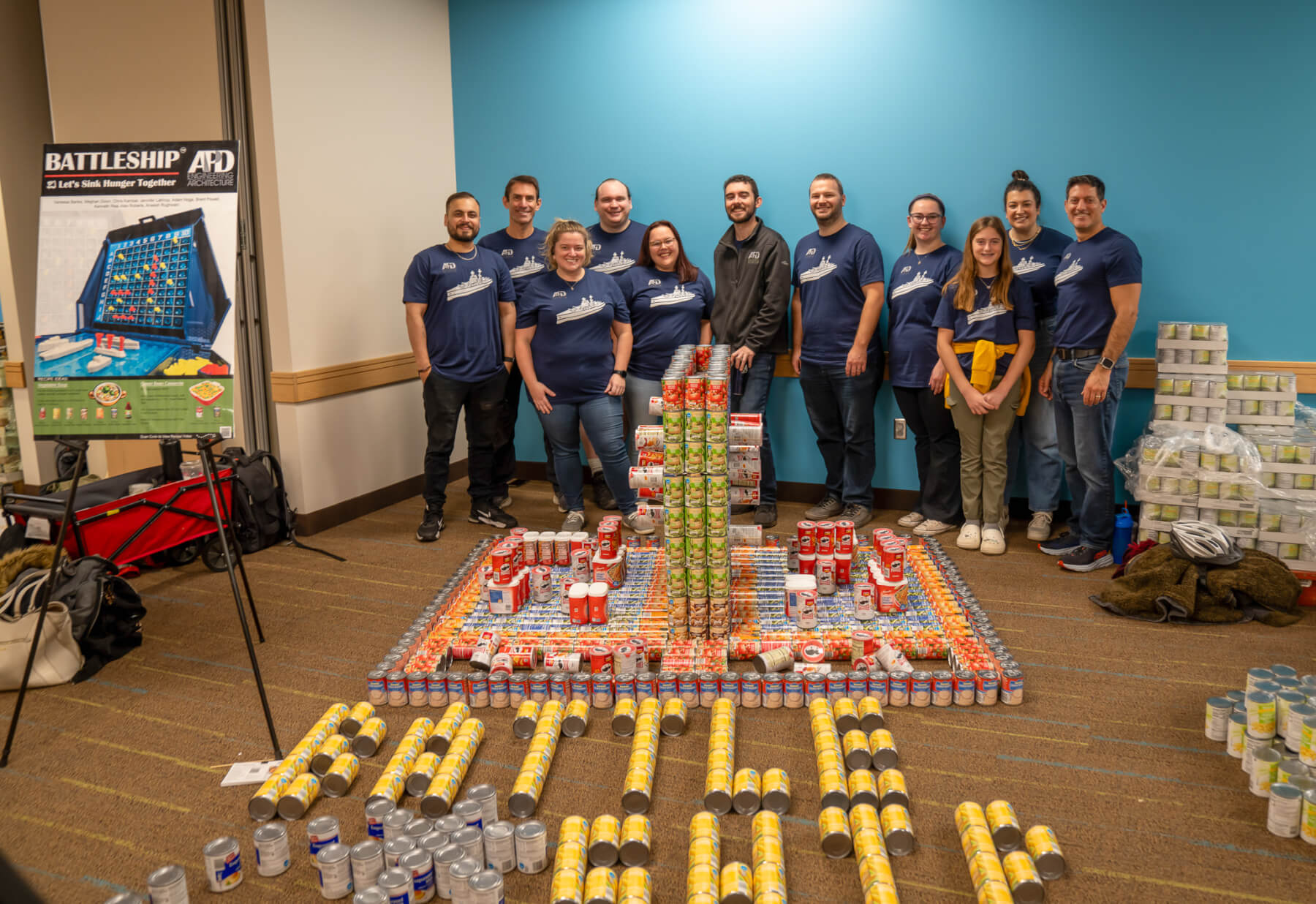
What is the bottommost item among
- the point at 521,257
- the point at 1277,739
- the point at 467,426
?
the point at 1277,739

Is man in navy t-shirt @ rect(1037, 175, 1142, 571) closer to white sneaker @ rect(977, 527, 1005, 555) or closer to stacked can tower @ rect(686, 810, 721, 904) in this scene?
white sneaker @ rect(977, 527, 1005, 555)

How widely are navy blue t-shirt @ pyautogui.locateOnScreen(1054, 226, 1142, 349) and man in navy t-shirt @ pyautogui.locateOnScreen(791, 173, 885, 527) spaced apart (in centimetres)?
92

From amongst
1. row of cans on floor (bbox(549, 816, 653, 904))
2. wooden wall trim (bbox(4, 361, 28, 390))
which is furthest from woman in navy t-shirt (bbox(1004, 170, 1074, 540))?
wooden wall trim (bbox(4, 361, 28, 390))

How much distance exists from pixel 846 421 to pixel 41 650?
148 inches

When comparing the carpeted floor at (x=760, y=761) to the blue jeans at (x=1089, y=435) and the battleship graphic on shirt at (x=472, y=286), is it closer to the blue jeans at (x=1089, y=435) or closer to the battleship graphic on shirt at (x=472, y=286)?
the blue jeans at (x=1089, y=435)

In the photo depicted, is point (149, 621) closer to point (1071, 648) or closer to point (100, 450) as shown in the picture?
point (100, 450)

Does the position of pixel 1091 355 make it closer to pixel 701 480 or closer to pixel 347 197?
pixel 701 480

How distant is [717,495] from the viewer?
3.27m

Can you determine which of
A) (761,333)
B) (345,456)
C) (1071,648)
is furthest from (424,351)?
(1071,648)

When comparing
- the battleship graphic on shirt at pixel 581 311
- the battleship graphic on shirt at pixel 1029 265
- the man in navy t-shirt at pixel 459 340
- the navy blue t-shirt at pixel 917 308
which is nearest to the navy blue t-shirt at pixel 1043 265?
the battleship graphic on shirt at pixel 1029 265

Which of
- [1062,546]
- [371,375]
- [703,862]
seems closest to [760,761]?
[703,862]

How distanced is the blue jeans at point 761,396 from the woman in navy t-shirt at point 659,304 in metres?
0.35

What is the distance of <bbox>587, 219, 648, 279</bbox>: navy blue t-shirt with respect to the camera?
527 centimetres

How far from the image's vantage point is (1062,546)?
4.52 metres
